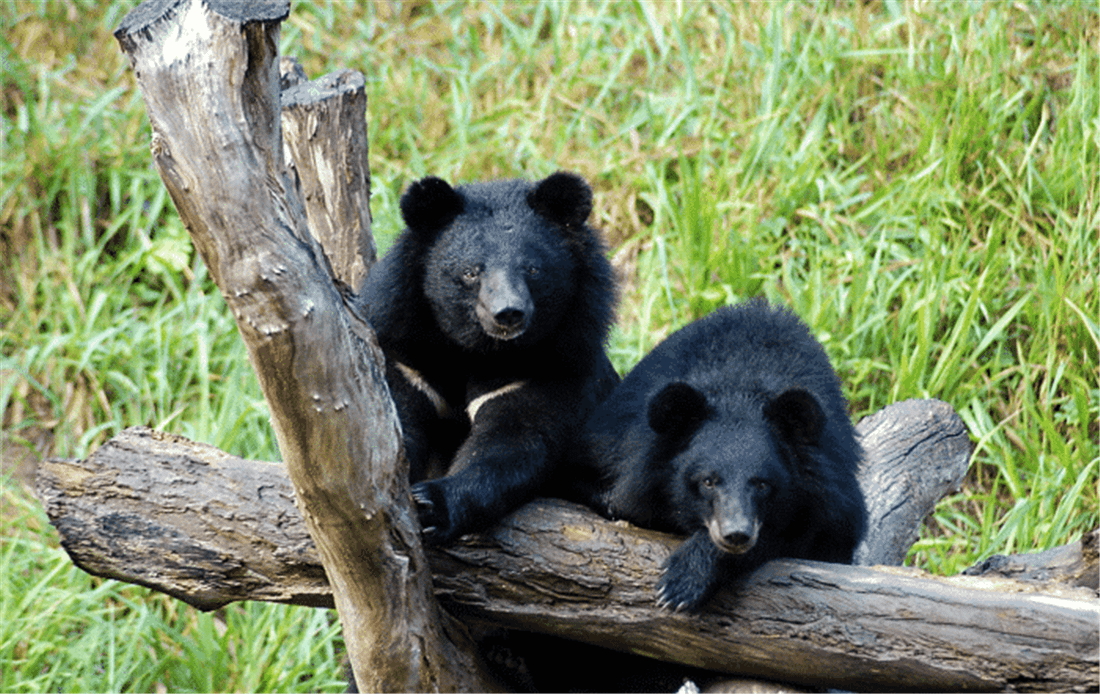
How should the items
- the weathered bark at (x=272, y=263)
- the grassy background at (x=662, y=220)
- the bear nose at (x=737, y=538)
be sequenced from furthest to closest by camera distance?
1. the grassy background at (x=662, y=220)
2. the bear nose at (x=737, y=538)
3. the weathered bark at (x=272, y=263)

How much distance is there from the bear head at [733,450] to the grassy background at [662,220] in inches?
94.3

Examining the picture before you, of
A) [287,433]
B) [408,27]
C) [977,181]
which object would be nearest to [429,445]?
[287,433]

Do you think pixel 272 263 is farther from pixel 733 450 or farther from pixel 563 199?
pixel 563 199

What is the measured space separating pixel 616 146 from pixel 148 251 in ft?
10.4

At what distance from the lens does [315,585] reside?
3.28 meters

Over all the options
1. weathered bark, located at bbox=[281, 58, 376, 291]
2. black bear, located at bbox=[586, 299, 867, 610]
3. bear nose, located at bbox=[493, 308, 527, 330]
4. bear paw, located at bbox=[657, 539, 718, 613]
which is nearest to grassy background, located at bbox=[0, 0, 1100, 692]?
weathered bark, located at bbox=[281, 58, 376, 291]

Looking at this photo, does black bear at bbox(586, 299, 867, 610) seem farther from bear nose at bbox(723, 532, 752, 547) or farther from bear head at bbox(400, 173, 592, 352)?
bear head at bbox(400, 173, 592, 352)

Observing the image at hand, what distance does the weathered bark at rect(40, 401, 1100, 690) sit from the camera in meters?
3.11

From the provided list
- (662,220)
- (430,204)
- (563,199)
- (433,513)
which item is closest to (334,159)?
(430,204)

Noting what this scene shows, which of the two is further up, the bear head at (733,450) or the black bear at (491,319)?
the black bear at (491,319)

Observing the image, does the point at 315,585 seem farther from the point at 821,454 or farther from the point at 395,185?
the point at 395,185

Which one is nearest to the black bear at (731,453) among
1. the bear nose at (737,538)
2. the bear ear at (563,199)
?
the bear nose at (737,538)

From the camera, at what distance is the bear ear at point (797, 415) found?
3318 millimetres

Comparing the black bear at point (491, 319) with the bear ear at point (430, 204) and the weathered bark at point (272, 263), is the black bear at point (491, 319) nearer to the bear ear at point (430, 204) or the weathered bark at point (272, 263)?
the bear ear at point (430, 204)
